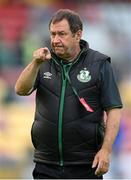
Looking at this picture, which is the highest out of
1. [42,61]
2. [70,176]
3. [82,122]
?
[42,61]

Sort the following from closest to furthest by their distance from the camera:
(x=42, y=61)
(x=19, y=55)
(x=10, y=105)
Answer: (x=42, y=61), (x=10, y=105), (x=19, y=55)

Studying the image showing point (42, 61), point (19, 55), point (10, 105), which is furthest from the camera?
point (19, 55)

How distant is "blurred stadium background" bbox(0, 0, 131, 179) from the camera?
28.2ft

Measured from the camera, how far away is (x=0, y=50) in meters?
9.62

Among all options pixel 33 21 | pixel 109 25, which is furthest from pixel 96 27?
pixel 33 21

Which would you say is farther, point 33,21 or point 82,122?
point 33,21

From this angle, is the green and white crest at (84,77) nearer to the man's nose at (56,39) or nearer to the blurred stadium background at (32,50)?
the man's nose at (56,39)

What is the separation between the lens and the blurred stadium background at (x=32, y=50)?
8.59 metres

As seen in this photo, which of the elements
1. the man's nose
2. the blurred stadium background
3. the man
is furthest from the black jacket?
the blurred stadium background

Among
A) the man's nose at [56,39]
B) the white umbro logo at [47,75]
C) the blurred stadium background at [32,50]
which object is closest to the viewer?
the man's nose at [56,39]

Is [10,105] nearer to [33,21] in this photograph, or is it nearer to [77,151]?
[33,21]

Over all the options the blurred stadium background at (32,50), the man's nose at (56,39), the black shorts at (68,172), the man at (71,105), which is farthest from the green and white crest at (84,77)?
the blurred stadium background at (32,50)

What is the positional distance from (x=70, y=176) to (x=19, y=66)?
509 cm

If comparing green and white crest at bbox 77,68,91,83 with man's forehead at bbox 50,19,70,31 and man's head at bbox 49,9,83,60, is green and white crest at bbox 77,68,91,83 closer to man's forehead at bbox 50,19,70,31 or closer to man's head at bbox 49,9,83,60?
man's head at bbox 49,9,83,60
